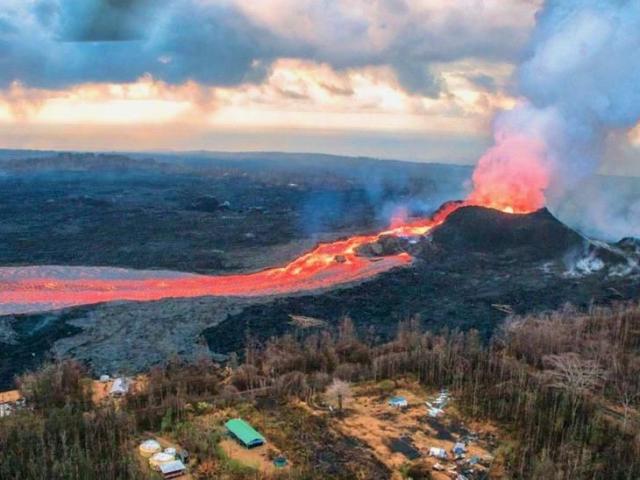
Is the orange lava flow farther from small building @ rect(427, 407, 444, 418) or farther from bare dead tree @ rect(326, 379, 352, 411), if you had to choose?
small building @ rect(427, 407, 444, 418)

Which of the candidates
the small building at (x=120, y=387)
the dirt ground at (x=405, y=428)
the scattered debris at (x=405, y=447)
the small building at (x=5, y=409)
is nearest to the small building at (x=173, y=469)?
the dirt ground at (x=405, y=428)

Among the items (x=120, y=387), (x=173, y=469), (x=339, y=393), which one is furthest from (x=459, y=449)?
(x=120, y=387)

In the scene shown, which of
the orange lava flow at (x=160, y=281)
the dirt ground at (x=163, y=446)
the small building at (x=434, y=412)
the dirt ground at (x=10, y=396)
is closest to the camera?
the dirt ground at (x=163, y=446)

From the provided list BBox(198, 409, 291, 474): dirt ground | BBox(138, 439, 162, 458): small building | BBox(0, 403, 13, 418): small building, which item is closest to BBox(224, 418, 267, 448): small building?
BBox(198, 409, 291, 474): dirt ground

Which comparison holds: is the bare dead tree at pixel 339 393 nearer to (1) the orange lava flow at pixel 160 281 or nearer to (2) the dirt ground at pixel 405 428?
(2) the dirt ground at pixel 405 428

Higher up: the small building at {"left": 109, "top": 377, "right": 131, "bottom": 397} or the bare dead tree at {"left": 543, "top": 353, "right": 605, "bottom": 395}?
the bare dead tree at {"left": 543, "top": 353, "right": 605, "bottom": 395}
